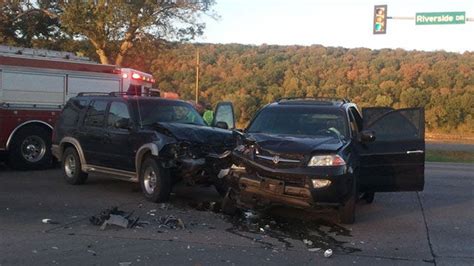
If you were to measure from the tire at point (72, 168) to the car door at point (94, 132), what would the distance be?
1.18 ft

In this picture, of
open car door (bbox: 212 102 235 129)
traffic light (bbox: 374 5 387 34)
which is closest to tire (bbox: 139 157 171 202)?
open car door (bbox: 212 102 235 129)

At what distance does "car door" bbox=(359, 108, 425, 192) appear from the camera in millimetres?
9359

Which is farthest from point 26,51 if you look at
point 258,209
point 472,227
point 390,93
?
point 390,93

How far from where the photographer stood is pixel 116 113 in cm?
1121

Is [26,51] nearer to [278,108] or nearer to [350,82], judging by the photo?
[278,108]

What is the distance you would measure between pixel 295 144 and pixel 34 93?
27.2 feet

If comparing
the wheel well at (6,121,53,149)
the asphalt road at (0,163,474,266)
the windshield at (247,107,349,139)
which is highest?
the windshield at (247,107,349,139)

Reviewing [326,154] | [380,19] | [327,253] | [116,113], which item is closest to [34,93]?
[116,113]

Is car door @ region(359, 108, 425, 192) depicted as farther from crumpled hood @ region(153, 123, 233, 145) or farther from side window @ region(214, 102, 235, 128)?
side window @ region(214, 102, 235, 128)

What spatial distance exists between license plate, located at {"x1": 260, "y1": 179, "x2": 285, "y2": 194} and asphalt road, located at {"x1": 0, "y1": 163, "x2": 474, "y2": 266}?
542 mm

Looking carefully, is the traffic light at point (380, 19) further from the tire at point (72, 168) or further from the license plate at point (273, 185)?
the license plate at point (273, 185)

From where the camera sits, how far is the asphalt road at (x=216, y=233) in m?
6.77

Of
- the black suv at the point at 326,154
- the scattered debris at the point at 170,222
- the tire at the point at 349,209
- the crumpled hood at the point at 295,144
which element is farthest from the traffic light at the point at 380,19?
the scattered debris at the point at 170,222

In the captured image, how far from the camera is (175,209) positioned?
952 cm
